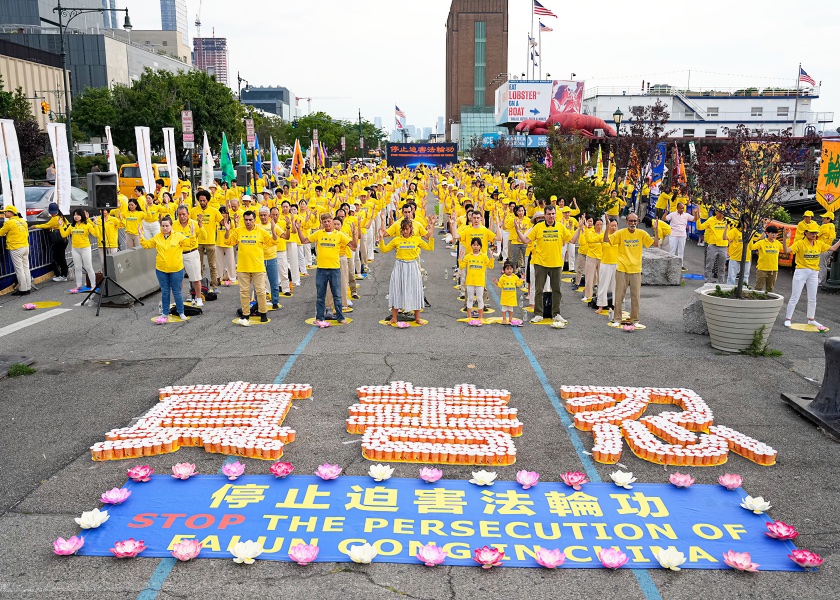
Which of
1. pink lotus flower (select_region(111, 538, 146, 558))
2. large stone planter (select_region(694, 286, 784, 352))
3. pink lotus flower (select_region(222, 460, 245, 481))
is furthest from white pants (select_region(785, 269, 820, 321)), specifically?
pink lotus flower (select_region(111, 538, 146, 558))

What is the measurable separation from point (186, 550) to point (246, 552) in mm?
404

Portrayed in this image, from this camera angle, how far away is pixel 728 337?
10320 millimetres

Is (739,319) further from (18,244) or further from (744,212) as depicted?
(18,244)

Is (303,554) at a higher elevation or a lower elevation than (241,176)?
lower

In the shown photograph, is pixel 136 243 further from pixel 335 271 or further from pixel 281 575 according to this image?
pixel 281 575

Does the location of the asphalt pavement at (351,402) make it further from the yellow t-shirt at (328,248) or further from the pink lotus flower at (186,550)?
the yellow t-shirt at (328,248)

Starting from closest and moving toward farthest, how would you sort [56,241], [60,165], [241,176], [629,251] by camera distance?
1. [629,251]
2. [60,165]
3. [56,241]
4. [241,176]

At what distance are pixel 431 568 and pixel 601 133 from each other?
162ft

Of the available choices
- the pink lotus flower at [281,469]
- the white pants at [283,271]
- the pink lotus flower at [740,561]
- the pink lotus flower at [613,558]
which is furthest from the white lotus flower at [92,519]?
the white pants at [283,271]

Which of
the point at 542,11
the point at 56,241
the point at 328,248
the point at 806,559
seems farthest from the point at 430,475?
the point at 542,11

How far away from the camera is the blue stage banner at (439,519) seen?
4988 millimetres

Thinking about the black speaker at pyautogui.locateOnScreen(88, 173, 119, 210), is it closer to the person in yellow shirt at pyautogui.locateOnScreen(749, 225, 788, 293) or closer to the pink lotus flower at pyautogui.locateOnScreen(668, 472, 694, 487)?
the pink lotus flower at pyautogui.locateOnScreen(668, 472, 694, 487)

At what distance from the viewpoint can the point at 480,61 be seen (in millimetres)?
125500

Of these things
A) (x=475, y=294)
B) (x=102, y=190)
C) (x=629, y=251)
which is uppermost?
(x=102, y=190)
